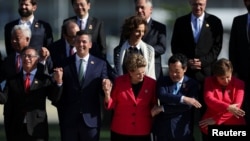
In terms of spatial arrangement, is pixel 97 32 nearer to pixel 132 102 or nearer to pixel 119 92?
pixel 119 92

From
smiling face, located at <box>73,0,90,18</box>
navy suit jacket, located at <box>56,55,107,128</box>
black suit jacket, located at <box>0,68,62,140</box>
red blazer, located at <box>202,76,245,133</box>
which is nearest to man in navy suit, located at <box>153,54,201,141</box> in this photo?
red blazer, located at <box>202,76,245,133</box>

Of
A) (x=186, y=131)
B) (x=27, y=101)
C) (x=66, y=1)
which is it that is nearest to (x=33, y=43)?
(x=27, y=101)

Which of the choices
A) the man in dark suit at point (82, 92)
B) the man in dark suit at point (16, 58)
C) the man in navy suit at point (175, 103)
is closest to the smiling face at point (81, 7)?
the man in dark suit at point (16, 58)

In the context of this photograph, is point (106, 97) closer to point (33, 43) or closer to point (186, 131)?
point (186, 131)

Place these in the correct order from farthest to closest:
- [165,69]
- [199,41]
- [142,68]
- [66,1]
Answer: [66,1]
[165,69]
[199,41]
[142,68]

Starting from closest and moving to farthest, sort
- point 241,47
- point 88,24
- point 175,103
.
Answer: point 175,103 → point 241,47 → point 88,24

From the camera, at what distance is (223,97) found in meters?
6.27

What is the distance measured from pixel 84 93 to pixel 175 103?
78 cm

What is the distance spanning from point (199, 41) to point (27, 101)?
1679 mm

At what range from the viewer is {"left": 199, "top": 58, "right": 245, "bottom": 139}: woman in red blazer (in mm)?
6207

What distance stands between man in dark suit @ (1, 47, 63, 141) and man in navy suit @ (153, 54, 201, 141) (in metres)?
0.91

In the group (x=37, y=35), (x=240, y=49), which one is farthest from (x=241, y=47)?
(x=37, y=35)

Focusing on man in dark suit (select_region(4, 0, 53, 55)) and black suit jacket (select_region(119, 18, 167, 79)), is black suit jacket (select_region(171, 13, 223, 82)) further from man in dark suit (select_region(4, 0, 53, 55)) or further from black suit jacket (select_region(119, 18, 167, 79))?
man in dark suit (select_region(4, 0, 53, 55))

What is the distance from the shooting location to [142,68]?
617cm
